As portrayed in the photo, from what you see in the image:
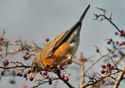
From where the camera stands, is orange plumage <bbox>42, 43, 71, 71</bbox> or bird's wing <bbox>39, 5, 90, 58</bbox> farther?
bird's wing <bbox>39, 5, 90, 58</bbox>

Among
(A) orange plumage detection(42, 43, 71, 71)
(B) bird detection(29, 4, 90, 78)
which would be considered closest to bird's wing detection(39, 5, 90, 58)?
(B) bird detection(29, 4, 90, 78)

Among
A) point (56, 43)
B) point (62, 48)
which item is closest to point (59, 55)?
point (62, 48)

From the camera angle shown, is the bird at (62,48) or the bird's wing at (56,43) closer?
the bird at (62,48)

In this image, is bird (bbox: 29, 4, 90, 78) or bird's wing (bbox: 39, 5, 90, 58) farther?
bird's wing (bbox: 39, 5, 90, 58)

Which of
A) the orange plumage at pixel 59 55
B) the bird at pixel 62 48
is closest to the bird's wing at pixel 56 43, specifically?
the bird at pixel 62 48

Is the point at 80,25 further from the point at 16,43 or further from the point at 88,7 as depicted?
the point at 16,43

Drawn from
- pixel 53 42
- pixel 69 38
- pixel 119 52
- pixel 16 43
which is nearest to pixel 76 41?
pixel 69 38

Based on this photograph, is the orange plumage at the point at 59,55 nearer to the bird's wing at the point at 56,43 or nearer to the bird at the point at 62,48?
the bird at the point at 62,48

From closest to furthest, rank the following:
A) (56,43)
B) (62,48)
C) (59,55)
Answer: (59,55) → (62,48) → (56,43)

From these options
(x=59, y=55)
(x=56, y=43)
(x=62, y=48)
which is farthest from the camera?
(x=56, y=43)

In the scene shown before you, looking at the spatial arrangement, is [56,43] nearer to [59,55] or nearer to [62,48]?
[62,48]

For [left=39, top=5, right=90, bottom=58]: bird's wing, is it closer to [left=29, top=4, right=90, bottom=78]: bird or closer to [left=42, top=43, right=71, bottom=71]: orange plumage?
[left=29, top=4, right=90, bottom=78]: bird

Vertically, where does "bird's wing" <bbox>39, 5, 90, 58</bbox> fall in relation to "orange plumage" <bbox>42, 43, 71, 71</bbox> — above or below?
above

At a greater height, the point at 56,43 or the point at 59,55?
the point at 56,43
